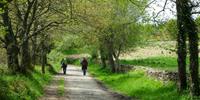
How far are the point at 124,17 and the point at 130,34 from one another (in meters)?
1.96

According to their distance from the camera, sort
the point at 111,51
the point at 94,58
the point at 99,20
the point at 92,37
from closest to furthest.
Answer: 1. the point at 99,20
2. the point at 92,37
3. the point at 111,51
4. the point at 94,58

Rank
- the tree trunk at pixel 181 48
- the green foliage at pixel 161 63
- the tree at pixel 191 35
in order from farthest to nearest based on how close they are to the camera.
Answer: the green foliage at pixel 161 63 → the tree trunk at pixel 181 48 → the tree at pixel 191 35

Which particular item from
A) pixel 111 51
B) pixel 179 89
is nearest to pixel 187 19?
pixel 179 89

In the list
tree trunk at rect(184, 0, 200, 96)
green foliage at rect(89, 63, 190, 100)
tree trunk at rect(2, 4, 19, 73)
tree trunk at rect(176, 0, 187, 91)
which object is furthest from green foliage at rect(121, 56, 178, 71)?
tree trunk at rect(184, 0, 200, 96)

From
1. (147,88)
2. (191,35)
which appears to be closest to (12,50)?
(147,88)

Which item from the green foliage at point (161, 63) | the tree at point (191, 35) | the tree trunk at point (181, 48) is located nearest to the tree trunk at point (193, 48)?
the tree at point (191, 35)

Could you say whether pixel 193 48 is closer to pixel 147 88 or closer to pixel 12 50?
pixel 147 88

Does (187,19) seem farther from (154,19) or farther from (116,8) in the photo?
(116,8)

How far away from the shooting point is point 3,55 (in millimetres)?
47906

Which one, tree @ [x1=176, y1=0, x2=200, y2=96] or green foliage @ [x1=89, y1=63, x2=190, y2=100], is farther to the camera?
green foliage @ [x1=89, y1=63, x2=190, y2=100]

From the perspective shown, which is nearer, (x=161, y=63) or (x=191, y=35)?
(x=191, y=35)

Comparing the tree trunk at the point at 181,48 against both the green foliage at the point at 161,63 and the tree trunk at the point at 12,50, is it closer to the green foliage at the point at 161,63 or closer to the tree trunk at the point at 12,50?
the tree trunk at the point at 12,50

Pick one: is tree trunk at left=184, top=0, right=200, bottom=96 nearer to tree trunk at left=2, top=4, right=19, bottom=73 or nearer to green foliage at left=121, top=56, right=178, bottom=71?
tree trunk at left=2, top=4, right=19, bottom=73

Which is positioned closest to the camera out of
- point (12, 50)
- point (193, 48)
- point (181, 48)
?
point (193, 48)
